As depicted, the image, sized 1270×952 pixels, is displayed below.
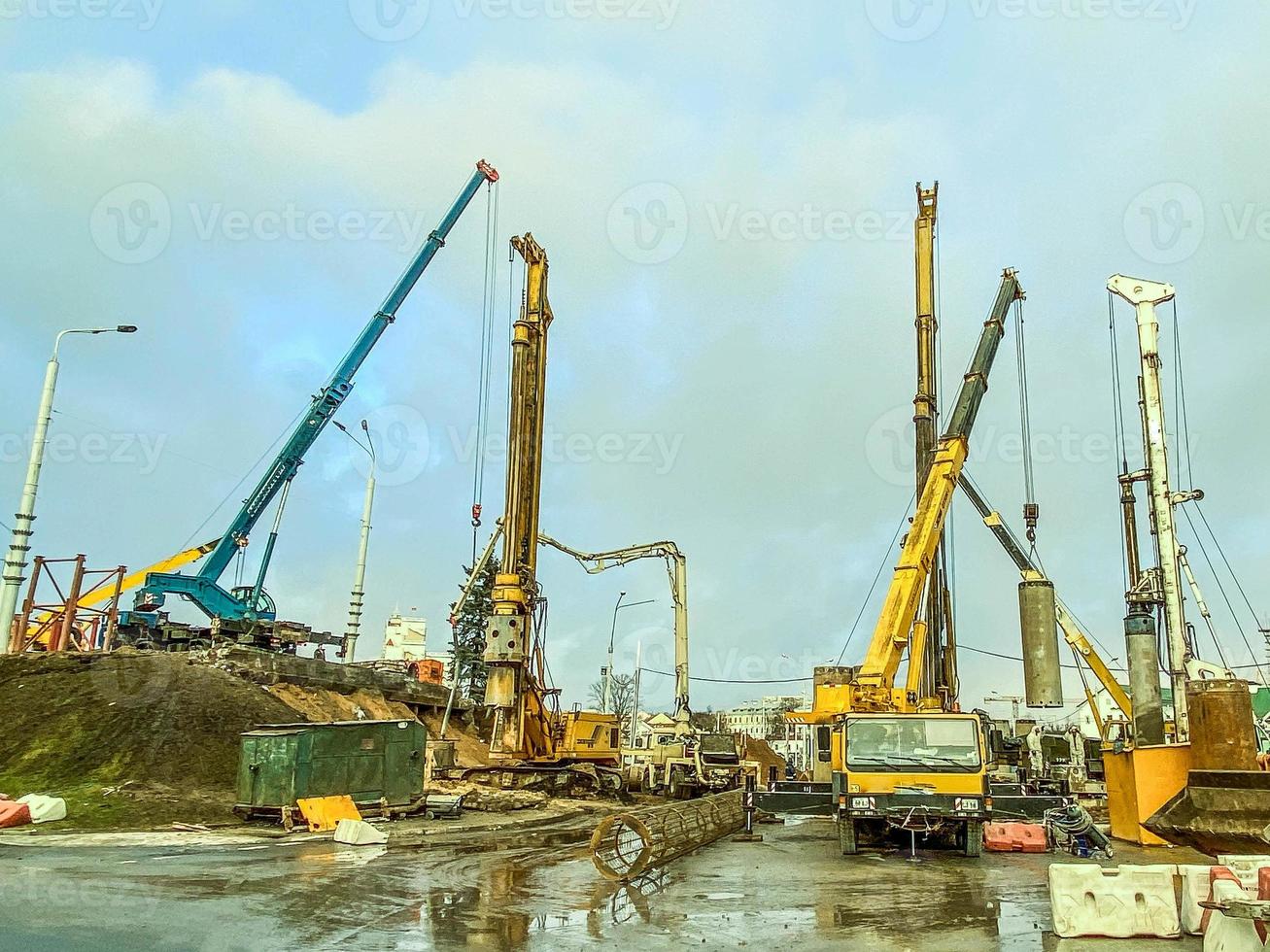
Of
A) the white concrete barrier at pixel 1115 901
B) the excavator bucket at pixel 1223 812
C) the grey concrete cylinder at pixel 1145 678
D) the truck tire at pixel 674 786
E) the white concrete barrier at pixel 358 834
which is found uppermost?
the grey concrete cylinder at pixel 1145 678

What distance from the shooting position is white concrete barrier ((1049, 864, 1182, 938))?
884 centimetres

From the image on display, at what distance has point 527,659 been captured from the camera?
28.5m

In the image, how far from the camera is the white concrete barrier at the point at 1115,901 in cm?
884

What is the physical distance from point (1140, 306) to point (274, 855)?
18.1 meters

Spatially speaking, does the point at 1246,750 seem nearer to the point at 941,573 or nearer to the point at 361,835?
the point at 361,835

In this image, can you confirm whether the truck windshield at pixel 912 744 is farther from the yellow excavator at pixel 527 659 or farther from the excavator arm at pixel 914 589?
the yellow excavator at pixel 527 659

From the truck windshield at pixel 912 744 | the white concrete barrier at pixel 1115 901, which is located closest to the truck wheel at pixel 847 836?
the truck windshield at pixel 912 744

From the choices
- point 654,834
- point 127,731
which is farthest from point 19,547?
point 654,834

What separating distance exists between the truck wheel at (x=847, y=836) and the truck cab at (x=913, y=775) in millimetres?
15

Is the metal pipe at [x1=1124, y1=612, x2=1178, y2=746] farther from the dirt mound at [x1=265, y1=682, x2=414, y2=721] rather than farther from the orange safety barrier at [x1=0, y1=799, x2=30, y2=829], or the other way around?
the dirt mound at [x1=265, y1=682, x2=414, y2=721]

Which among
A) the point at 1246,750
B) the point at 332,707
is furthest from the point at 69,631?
the point at 1246,750

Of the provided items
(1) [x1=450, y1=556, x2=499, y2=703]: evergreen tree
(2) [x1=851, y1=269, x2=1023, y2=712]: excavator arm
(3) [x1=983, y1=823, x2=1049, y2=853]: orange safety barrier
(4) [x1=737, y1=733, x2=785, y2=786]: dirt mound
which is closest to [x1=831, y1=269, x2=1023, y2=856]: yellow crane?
(3) [x1=983, y1=823, x2=1049, y2=853]: orange safety barrier

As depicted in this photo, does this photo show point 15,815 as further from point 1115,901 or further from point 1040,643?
point 1040,643

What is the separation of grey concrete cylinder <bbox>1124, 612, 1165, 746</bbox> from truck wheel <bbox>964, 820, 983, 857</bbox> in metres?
5.00
